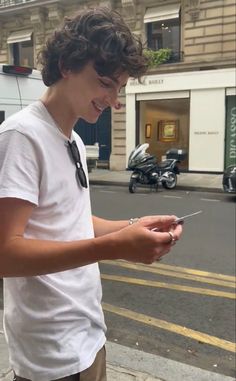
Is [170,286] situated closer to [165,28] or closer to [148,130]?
[148,130]

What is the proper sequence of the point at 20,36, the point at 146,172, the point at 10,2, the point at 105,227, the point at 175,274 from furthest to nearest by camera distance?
1. the point at 10,2
2. the point at 20,36
3. the point at 146,172
4. the point at 175,274
5. the point at 105,227

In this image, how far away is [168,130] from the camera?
60.4ft

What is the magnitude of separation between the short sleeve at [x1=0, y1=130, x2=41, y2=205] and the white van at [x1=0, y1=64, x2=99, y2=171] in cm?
519

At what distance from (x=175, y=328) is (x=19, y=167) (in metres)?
3.04

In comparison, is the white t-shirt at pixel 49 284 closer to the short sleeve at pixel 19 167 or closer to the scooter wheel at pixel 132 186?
the short sleeve at pixel 19 167

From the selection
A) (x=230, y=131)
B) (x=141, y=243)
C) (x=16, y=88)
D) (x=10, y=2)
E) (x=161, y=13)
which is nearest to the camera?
(x=141, y=243)

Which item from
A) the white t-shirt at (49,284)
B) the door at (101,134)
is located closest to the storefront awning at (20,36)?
the door at (101,134)

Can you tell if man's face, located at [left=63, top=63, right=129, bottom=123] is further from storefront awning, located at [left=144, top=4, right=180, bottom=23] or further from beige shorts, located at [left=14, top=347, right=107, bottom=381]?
storefront awning, located at [left=144, top=4, right=180, bottom=23]

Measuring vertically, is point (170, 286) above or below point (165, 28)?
below

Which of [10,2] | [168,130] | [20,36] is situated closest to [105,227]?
[168,130]

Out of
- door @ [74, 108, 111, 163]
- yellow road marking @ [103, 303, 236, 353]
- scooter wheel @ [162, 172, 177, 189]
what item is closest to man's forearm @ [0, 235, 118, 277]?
yellow road marking @ [103, 303, 236, 353]

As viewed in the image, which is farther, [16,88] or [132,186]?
[132,186]

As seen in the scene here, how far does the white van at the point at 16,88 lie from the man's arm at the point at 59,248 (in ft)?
17.4

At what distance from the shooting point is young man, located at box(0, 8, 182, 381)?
121 centimetres
